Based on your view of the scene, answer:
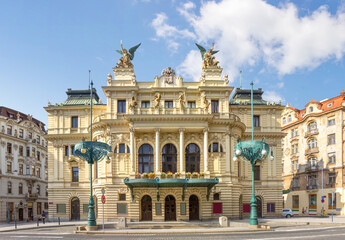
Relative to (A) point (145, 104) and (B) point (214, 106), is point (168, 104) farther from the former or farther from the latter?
(B) point (214, 106)

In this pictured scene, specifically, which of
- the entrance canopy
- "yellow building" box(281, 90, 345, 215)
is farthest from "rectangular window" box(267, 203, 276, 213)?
the entrance canopy

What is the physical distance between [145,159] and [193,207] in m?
8.28

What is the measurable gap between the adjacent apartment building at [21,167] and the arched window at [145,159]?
26.9 meters

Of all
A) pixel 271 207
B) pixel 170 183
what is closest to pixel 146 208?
pixel 170 183

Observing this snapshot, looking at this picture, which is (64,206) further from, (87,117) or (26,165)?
(26,165)

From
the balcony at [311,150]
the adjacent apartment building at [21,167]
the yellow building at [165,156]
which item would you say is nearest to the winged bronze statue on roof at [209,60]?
the yellow building at [165,156]

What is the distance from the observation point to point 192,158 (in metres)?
45.5

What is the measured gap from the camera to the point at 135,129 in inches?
1735

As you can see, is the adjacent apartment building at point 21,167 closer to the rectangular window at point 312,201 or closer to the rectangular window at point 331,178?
the rectangular window at point 312,201

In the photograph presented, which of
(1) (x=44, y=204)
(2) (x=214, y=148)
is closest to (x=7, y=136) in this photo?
(1) (x=44, y=204)

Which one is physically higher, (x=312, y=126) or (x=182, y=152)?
(x=312, y=126)

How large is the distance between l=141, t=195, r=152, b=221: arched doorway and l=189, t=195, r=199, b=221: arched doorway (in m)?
4.89

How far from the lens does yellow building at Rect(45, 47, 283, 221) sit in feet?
142

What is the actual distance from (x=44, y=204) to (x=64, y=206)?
26.9m
